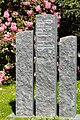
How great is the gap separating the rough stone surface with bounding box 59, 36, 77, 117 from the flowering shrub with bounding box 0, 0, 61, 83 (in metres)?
5.95

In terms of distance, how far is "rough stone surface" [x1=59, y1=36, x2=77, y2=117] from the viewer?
388 inches

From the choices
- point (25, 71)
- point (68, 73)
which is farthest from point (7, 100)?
point (68, 73)

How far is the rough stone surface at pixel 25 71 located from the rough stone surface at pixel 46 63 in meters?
0.18

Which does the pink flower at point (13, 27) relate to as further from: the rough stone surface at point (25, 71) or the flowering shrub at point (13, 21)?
the rough stone surface at point (25, 71)

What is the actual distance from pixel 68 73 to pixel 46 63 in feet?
1.74

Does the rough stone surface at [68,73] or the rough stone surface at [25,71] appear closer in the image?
the rough stone surface at [68,73]

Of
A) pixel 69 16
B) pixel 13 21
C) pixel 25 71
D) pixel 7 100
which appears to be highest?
pixel 69 16

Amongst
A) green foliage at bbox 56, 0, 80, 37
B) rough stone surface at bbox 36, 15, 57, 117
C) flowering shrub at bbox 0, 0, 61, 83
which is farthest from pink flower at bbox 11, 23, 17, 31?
rough stone surface at bbox 36, 15, 57, 117

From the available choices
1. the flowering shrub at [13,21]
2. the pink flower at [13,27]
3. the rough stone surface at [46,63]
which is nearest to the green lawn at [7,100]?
the rough stone surface at [46,63]

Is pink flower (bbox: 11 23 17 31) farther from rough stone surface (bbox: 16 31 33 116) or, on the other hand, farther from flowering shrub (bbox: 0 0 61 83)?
rough stone surface (bbox: 16 31 33 116)

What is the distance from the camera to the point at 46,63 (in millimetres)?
10062

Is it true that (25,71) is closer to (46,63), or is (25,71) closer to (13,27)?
(46,63)

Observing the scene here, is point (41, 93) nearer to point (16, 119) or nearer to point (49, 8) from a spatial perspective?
point (16, 119)

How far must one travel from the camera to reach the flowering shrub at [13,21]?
15.9m
